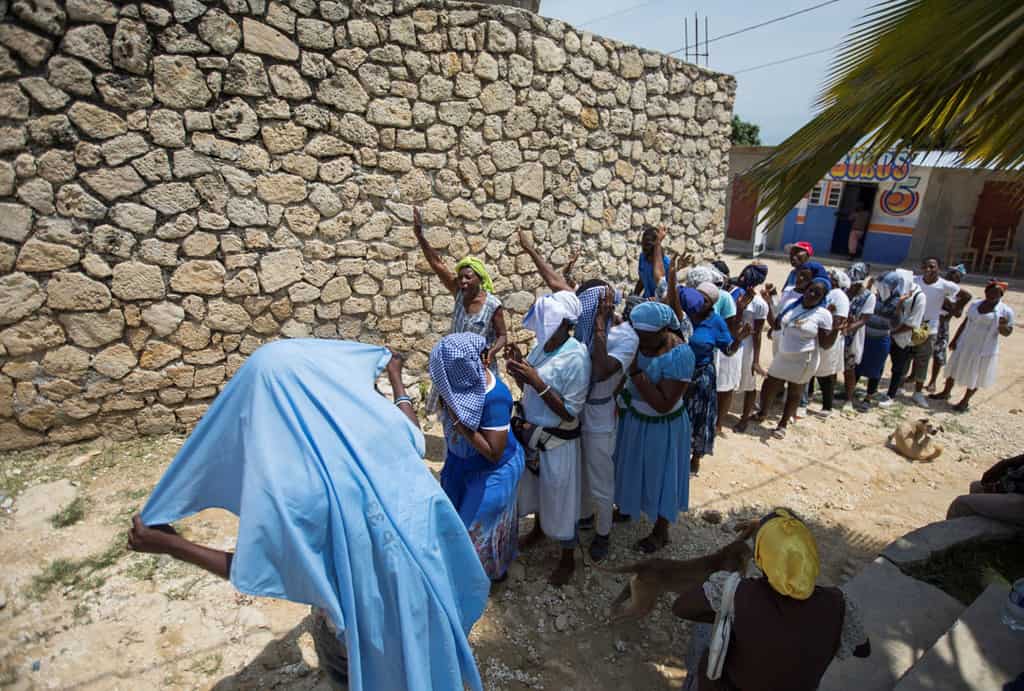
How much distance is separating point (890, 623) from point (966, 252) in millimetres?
Result: 17788

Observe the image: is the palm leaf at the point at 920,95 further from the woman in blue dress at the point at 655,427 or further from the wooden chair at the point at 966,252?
the wooden chair at the point at 966,252

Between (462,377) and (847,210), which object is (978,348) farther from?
(847,210)

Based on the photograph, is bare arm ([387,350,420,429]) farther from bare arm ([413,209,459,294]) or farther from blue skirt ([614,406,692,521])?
bare arm ([413,209,459,294])

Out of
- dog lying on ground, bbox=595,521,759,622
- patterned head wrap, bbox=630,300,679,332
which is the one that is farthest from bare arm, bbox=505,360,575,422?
dog lying on ground, bbox=595,521,759,622

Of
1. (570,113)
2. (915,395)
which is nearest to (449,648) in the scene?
(570,113)

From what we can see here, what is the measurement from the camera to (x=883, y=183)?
1712 centimetres

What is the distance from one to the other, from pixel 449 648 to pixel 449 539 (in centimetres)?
35

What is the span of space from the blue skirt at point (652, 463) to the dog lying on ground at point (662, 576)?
516mm

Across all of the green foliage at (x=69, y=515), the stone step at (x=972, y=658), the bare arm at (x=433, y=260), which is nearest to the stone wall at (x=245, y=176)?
the bare arm at (x=433, y=260)

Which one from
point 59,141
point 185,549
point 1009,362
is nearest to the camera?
point 185,549

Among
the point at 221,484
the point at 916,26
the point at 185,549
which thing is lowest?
the point at 185,549

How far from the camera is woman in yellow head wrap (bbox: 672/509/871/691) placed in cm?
188

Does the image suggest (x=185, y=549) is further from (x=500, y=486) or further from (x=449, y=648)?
(x=500, y=486)

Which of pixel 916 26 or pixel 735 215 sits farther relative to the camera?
pixel 735 215
